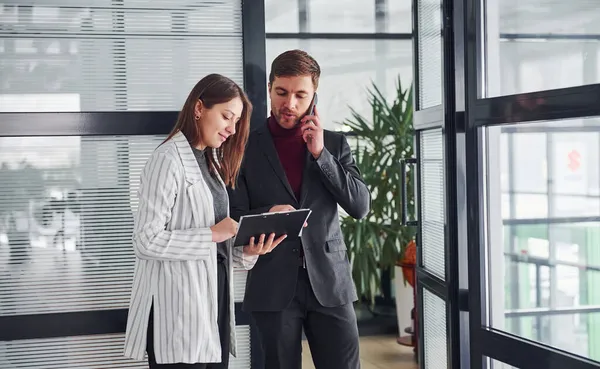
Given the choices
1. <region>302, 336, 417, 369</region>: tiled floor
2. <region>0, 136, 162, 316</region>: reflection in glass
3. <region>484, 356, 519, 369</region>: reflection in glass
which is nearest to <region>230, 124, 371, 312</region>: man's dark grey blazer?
<region>0, 136, 162, 316</region>: reflection in glass

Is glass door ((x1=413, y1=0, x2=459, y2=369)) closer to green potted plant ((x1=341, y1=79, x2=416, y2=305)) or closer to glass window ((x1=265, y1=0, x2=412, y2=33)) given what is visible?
green potted plant ((x1=341, y1=79, x2=416, y2=305))

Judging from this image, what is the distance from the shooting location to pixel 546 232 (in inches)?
109

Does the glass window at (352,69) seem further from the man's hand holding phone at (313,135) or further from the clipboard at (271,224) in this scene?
the clipboard at (271,224)

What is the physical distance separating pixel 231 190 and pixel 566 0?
3.88 feet

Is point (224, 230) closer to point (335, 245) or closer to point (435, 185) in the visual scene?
point (335, 245)

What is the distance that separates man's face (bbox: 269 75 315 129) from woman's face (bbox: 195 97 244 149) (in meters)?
0.19

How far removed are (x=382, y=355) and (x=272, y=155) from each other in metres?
3.16

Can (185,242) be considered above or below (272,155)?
below

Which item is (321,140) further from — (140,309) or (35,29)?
(35,29)

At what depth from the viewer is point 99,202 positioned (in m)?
3.11

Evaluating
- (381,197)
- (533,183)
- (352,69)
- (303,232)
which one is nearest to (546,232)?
(533,183)

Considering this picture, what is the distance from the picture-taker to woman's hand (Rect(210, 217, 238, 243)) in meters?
2.48

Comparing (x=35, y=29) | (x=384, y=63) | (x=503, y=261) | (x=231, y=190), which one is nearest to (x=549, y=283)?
(x=503, y=261)

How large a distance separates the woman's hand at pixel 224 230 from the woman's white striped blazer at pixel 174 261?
0.03m
